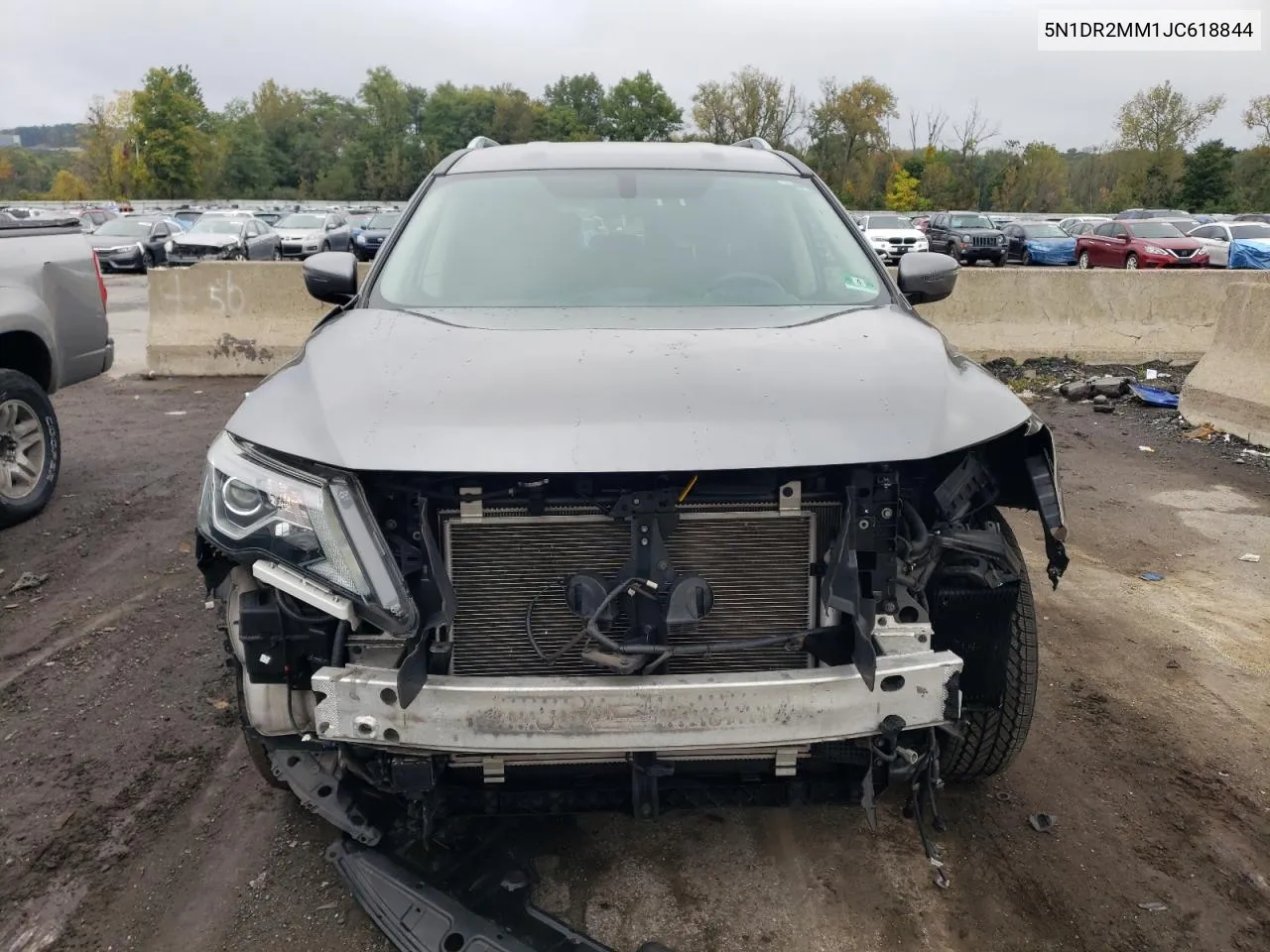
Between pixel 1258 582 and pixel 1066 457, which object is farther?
pixel 1066 457

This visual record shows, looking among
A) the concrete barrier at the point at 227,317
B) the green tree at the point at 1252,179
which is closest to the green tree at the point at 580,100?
the green tree at the point at 1252,179

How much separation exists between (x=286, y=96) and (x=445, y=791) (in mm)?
108986

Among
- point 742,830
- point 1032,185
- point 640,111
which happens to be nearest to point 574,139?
point 640,111

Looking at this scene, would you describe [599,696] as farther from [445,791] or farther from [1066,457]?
[1066,457]

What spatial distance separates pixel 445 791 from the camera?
2457mm

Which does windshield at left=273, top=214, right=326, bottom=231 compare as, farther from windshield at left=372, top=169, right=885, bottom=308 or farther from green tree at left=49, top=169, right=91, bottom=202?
green tree at left=49, top=169, right=91, bottom=202

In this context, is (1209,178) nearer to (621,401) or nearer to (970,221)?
(970,221)

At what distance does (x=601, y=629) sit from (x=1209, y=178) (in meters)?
57.6

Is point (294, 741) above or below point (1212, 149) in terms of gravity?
below

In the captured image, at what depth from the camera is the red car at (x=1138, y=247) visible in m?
24.0

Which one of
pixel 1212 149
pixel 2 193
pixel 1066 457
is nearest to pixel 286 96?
pixel 2 193

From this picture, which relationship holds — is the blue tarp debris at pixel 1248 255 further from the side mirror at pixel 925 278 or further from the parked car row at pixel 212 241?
the side mirror at pixel 925 278

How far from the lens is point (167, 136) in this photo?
243 ft

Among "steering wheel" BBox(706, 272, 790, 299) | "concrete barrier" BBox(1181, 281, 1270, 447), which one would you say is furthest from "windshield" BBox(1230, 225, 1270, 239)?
"steering wheel" BBox(706, 272, 790, 299)
